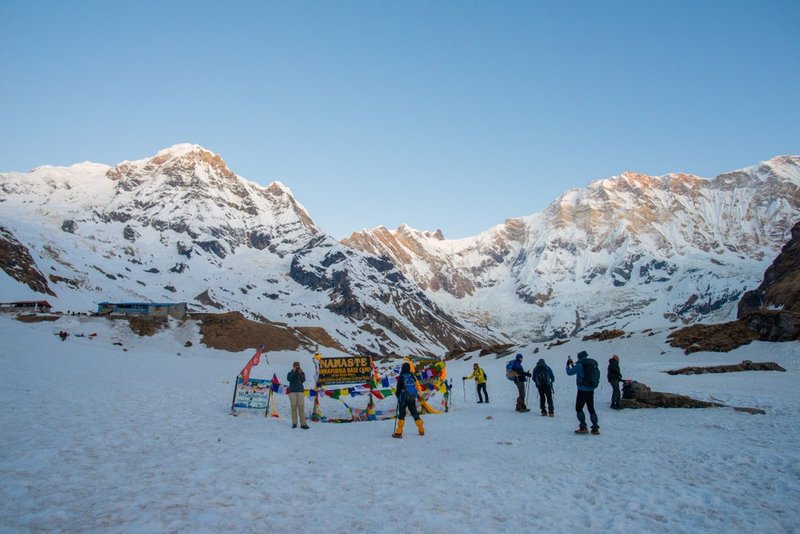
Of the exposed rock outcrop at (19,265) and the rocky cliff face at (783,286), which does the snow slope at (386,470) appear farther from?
the exposed rock outcrop at (19,265)

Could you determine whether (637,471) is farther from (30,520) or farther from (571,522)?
(30,520)

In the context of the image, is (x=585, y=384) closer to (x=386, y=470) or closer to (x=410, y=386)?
(x=410, y=386)

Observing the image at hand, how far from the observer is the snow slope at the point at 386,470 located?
302 inches

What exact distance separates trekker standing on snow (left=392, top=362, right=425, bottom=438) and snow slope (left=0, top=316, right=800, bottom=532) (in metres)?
0.45

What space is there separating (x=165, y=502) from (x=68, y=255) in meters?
223

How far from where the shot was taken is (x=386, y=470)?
11.2 m

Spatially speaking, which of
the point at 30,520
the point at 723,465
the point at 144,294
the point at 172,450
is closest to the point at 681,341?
the point at 723,465

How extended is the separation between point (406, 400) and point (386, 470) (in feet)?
17.3

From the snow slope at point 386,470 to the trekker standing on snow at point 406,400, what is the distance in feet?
1.49

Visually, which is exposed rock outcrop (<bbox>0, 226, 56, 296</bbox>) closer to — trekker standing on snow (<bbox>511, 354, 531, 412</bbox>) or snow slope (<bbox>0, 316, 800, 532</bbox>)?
snow slope (<bbox>0, 316, 800, 532</bbox>)

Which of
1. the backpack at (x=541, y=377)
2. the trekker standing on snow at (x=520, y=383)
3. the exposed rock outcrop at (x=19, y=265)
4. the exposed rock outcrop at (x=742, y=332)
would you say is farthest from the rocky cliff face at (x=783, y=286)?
the exposed rock outcrop at (x=19, y=265)

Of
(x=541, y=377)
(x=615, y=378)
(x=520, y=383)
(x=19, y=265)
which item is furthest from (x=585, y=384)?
(x=19, y=265)

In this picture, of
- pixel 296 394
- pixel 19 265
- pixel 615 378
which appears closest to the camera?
pixel 296 394

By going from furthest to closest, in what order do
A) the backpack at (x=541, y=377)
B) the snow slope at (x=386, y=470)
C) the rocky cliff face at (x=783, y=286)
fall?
the rocky cliff face at (x=783, y=286) → the backpack at (x=541, y=377) → the snow slope at (x=386, y=470)
